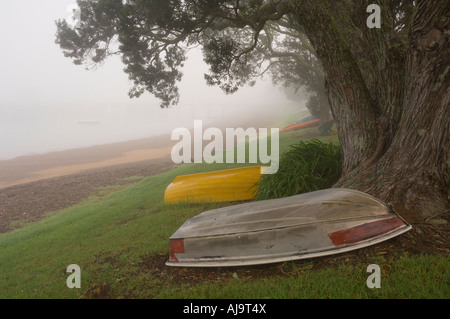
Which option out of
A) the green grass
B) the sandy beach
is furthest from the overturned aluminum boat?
the sandy beach

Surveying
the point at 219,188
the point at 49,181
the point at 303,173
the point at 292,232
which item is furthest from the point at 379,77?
the point at 49,181

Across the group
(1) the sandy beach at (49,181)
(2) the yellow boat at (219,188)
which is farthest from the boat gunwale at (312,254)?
(1) the sandy beach at (49,181)

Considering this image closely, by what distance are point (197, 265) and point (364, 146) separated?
3.13 metres

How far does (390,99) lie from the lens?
15.3 feet

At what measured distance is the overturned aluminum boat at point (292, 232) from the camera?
342 cm

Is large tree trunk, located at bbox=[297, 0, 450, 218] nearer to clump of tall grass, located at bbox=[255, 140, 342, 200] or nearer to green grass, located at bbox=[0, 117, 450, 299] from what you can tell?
clump of tall grass, located at bbox=[255, 140, 342, 200]

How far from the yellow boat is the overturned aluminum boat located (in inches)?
97.0

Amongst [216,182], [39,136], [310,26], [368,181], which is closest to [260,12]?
[310,26]

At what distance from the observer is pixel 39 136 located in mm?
43219

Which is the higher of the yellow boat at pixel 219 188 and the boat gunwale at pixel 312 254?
the yellow boat at pixel 219 188

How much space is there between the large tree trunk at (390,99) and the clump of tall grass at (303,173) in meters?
0.65

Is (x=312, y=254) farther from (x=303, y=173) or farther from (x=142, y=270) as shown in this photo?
(x=303, y=173)

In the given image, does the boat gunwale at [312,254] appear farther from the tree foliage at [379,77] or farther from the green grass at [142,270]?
the tree foliage at [379,77]
